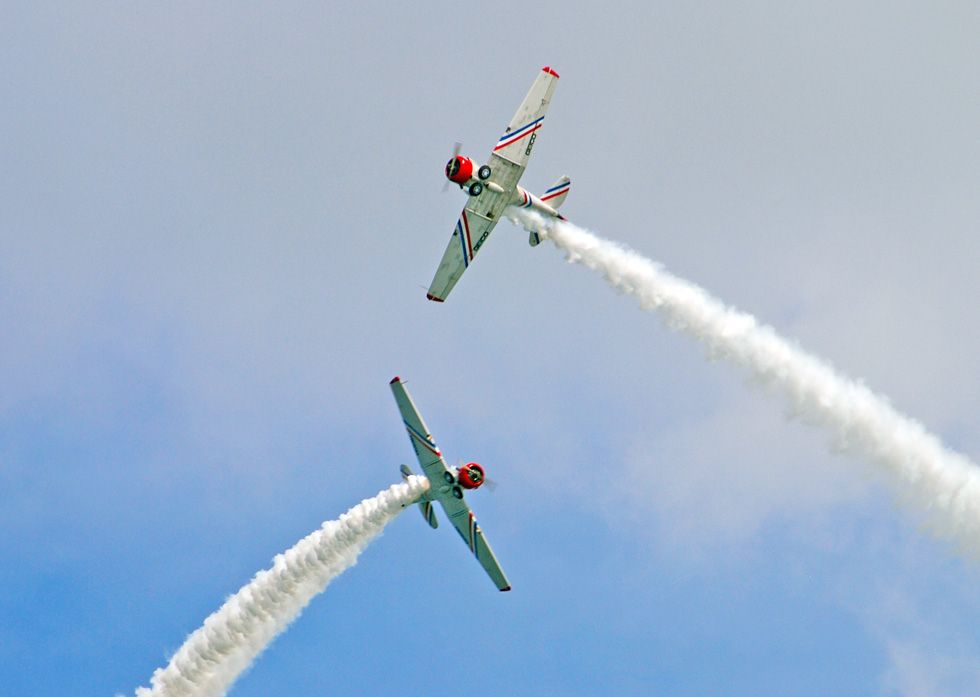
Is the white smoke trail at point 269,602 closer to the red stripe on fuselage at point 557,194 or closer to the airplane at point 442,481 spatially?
the airplane at point 442,481

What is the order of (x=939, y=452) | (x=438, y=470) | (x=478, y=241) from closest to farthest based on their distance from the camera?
(x=939, y=452), (x=438, y=470), (x=478, y=241)

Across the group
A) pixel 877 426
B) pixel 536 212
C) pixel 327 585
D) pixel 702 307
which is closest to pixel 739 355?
pixel 702 307

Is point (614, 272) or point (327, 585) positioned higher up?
point (614, 272)

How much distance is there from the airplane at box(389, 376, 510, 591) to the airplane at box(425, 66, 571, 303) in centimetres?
482

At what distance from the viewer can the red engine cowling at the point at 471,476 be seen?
47.6 m

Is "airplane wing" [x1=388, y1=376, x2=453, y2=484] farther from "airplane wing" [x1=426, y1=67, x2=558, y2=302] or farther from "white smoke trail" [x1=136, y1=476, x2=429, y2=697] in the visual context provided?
"airplane wing" [x1=426, y1=67, x2=558, y2=302]

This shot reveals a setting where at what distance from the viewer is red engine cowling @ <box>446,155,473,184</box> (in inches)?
1902

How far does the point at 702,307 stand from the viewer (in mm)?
50000

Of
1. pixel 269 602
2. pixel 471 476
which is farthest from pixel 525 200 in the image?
pixel 269 602

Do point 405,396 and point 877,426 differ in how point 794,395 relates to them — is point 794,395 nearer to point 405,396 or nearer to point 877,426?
point 877,426

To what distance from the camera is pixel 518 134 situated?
49.3 meters

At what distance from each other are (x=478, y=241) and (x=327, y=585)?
12.4 metres

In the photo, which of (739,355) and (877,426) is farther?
(739,355)

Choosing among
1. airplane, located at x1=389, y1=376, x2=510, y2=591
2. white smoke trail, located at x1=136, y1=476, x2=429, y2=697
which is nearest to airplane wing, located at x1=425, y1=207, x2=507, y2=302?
airplane, located at x1=389, y1=376, x2=510, y2=591
